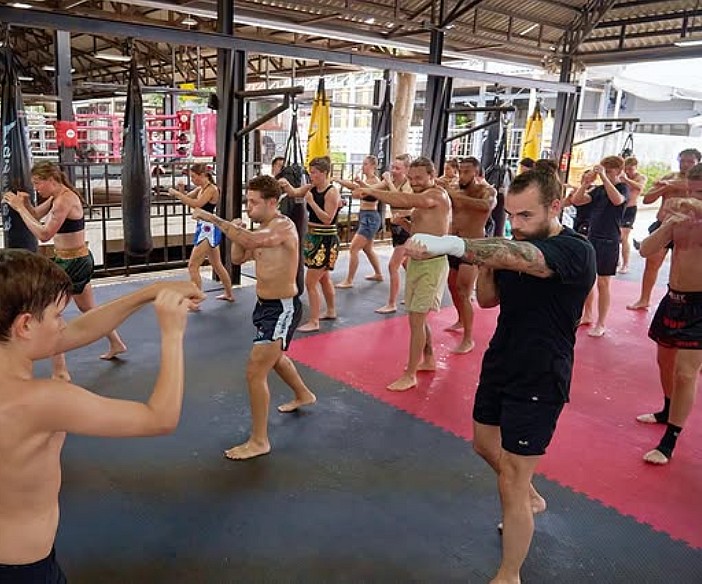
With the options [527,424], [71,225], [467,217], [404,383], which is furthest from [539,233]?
[71,225]

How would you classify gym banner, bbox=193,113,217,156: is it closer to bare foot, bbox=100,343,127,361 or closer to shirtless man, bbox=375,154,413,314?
shirtless man, bbox=375,154,413,314

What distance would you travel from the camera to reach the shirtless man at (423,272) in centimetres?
425

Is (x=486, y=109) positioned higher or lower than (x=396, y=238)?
higher

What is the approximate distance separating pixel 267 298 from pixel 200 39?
9.50 ft

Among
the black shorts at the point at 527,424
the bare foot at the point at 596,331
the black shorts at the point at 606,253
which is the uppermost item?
the black shorts at the point at 606,253

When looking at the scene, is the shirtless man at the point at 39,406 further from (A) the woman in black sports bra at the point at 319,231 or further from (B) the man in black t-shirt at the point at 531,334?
(A) the woman in black sports bra at the point at 319,231

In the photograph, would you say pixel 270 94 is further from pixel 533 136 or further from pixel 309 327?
pixel 533 136

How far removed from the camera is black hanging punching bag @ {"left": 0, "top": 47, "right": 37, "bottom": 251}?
13.1 feet

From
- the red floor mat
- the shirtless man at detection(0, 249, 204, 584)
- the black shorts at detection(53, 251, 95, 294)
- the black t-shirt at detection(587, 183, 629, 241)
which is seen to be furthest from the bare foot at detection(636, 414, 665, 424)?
the black shorts at detection(53, 251, 95, 294)

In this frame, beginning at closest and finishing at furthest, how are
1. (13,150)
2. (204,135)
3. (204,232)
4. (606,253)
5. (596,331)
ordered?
(13,150) < (606,253) < (596,331) < (204,232) < (204,135)

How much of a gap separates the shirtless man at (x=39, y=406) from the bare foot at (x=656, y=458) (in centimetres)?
303

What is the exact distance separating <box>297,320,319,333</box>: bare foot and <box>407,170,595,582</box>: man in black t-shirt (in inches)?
133

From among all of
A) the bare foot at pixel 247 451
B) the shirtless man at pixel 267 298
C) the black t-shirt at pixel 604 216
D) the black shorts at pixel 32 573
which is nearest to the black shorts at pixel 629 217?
the black t-shirt at pixel 604 216

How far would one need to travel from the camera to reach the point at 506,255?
→ 191 cm
